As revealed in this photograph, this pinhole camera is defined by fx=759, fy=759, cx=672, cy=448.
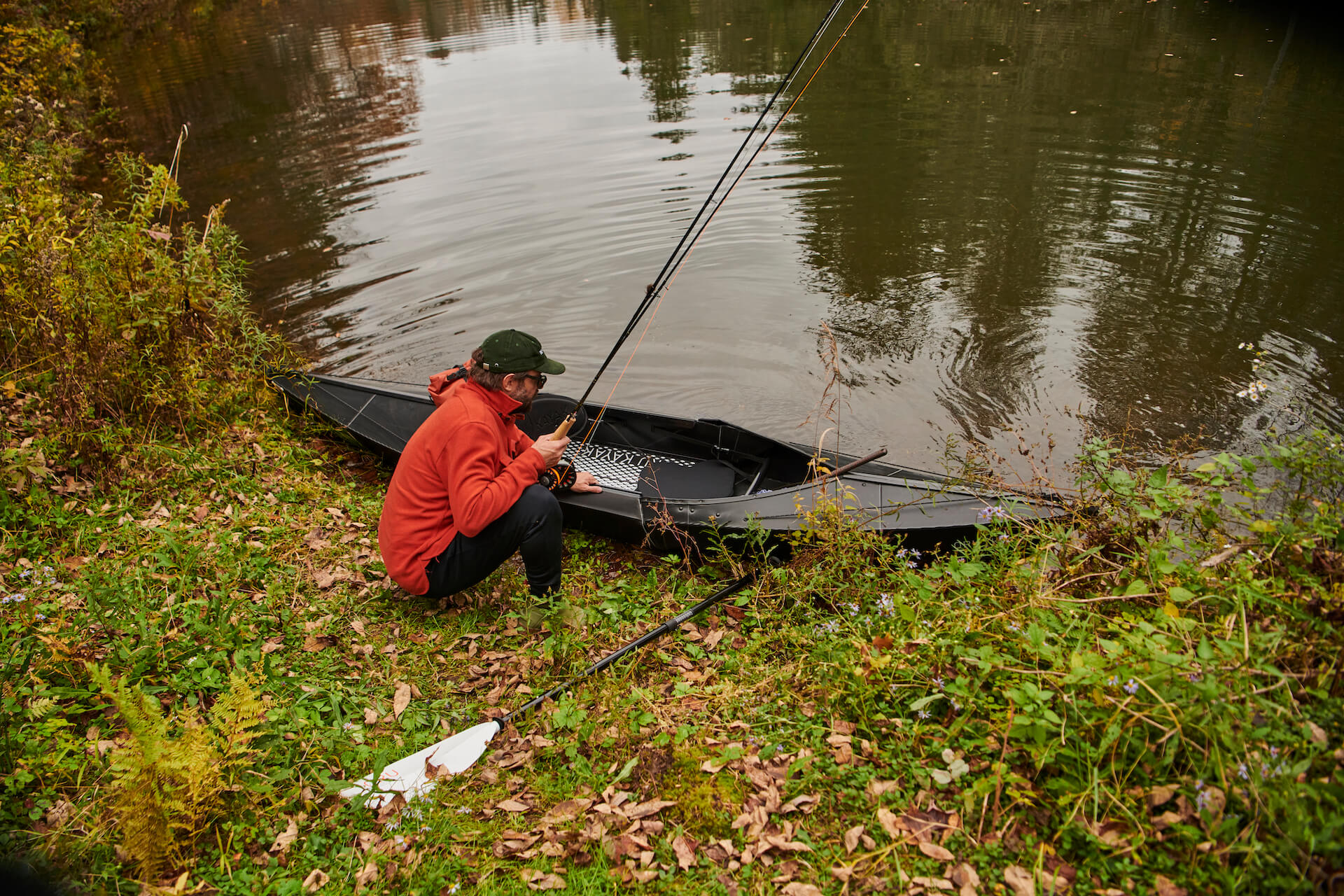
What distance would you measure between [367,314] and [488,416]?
723cm

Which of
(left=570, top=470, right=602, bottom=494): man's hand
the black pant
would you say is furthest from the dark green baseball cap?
(left=570, top=470, right=602, bottom=494): man's hand

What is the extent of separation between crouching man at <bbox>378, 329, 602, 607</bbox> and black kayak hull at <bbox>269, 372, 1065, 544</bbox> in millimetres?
936

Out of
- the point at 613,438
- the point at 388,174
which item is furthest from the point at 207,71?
the point at 613,438

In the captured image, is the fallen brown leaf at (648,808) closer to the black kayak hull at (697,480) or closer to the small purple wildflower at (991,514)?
the black kayak hull at (697,480)

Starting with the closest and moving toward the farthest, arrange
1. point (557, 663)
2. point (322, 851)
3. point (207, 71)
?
point (322, 851), point (557, 663), point (207, 71)

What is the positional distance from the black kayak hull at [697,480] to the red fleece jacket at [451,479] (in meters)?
1.14

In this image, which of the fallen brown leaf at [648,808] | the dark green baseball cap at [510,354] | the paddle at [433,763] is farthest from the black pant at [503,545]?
the fallen brown leaf at [648,808]

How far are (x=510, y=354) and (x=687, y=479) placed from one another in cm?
225

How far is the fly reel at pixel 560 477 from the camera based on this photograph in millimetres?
5488

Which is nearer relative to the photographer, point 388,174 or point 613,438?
point 613,438

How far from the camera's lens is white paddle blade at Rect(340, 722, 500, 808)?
11.8 ft

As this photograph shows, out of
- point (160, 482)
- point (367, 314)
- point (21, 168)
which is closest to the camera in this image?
point (160, 482)

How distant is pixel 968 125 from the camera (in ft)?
49.2

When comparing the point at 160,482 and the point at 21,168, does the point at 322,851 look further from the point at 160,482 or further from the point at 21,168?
the point at 21,168
